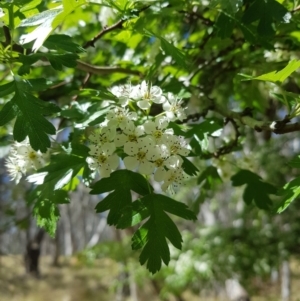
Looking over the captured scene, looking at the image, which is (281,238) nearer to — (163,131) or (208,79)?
(208,79)

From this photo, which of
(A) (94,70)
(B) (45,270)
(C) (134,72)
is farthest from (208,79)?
(B) (45,270)

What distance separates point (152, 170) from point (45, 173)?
0.21 m

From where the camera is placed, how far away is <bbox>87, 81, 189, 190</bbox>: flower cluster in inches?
28.2

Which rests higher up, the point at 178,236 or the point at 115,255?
the point at 178,236

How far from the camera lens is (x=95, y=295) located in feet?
26.8

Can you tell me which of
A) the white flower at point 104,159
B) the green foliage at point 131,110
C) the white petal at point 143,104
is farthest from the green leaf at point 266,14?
the white flower at point 104,159

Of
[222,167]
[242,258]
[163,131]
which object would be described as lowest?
[242,258]

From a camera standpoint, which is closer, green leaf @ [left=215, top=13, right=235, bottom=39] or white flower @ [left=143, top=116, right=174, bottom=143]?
white flower @ [left=143, top=116, right=174, bottom=143]

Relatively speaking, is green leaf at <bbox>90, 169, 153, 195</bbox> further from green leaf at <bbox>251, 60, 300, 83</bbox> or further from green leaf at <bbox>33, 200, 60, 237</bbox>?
green leaf at <bbox>251, 60, 300, 83</bbox>

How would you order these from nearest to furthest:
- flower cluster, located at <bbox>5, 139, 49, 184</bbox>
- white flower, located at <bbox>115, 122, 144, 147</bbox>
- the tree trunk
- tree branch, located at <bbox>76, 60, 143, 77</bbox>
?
white flower, located at <bbox>115, 122, 144, 147</bbox>
flower cluster, located at <bbox>5, 139, 49, 184</bbox>
tree branch, located at <bbox>76, 60, 143, 77</bbox>
the tree trunk

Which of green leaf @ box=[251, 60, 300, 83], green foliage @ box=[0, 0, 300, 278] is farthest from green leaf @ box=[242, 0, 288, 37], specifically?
green leaf @ box=[251, 60, 300, 83]

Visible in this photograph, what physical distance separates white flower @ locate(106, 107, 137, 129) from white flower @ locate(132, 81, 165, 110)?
0.04m

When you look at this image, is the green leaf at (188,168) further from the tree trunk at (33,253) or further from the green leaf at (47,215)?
the tree trunk at (33,253)

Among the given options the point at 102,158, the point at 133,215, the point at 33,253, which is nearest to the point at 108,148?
the point at 102,158
